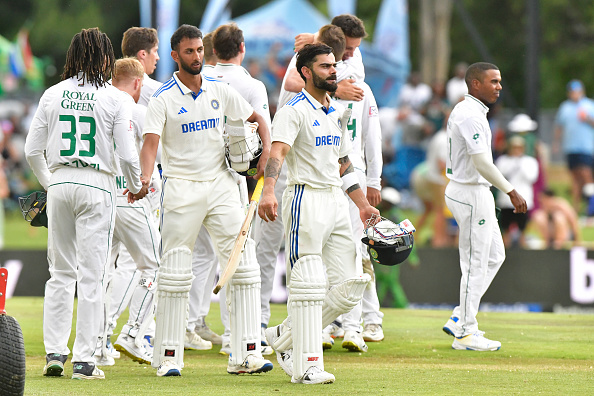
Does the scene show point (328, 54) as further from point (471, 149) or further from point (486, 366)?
point (486, 366)

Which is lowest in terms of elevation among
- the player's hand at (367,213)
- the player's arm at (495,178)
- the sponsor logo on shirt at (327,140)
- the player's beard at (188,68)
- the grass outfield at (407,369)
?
the grass outfield at (407,369)

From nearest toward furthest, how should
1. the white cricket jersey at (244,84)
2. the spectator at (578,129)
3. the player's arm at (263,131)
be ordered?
the player's arm at (263,131) < the white cricket jersey at (244,84) < the spectator at (578,129)

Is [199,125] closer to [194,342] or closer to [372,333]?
[194,342]

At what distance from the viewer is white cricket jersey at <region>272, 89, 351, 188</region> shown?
22.8 feet

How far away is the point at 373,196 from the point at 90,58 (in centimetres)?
286

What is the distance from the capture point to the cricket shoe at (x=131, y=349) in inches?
310

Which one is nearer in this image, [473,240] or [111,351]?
[111,351]

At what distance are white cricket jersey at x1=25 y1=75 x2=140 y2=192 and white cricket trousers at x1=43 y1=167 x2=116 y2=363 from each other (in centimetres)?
10

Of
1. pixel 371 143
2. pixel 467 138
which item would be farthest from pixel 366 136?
pixel 467 138

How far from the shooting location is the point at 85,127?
23.1 ft

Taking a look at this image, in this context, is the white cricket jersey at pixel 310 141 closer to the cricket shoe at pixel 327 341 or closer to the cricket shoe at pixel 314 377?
the cricket shoe at pixel 314 377

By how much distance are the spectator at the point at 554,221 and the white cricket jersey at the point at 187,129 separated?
11.5 metres

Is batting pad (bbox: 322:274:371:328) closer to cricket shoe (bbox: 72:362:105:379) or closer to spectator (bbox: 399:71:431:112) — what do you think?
cricket shoe (bbox: 72:362:105:379)

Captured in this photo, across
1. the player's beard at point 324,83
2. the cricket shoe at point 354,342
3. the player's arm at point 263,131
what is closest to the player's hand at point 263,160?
the player's arm at point 263,131
